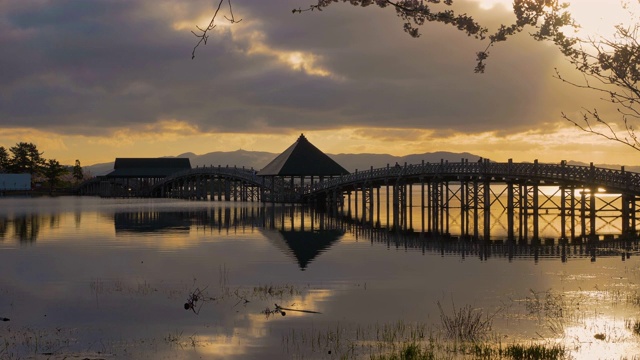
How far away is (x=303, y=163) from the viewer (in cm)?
7088

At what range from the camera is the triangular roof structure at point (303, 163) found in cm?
7006

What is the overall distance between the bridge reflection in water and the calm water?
0.22 metres

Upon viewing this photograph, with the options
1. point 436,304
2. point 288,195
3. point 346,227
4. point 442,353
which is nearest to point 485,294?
point 436,304

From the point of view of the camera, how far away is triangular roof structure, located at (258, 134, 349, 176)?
70.1 meters

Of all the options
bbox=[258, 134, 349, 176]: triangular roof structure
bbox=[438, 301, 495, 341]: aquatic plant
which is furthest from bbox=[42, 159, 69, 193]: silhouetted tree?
bbox=[438, 301, 495, 341]: aquatic plant

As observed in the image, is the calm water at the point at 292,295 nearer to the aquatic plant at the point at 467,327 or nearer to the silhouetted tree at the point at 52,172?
the aquatic plant at the point at 467,327

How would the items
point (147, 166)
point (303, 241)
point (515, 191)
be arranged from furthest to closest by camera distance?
point (147, 166) → point (515, 191) → point (303, 241)

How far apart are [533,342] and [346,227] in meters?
31.0

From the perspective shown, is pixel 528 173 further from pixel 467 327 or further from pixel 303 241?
pixel 467 327

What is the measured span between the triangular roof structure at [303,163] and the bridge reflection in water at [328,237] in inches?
474

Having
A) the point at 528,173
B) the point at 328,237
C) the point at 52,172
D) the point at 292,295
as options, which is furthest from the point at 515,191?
the point at 52,172

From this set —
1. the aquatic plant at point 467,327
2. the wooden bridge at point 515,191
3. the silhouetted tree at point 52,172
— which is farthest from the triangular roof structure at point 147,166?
the aquatic plant at point 467,327

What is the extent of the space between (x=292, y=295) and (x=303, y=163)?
51504 mm

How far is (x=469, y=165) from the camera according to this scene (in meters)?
50.4
